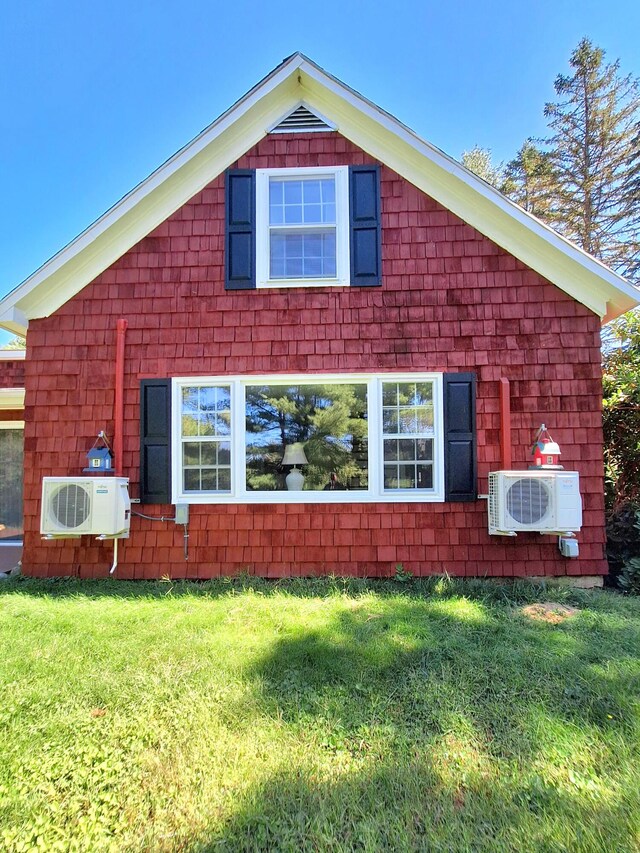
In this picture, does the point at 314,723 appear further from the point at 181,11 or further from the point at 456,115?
the point at 456,115

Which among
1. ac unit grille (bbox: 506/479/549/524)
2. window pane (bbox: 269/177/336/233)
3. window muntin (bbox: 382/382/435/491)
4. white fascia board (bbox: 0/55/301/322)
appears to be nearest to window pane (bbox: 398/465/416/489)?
window muntin (bbox: 382/382/435/491)

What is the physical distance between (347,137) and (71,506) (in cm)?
491

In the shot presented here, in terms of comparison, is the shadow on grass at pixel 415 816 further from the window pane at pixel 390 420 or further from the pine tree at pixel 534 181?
the pine tree at pixel 534 181

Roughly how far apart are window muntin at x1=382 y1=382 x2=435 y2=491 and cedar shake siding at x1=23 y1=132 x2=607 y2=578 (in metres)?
0.24

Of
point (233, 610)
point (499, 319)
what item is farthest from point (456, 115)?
point (233, 610)

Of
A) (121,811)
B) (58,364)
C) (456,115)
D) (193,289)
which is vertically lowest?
(121,811)

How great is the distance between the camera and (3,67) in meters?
8.91

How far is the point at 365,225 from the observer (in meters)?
4.70

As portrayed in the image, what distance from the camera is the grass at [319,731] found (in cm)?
157

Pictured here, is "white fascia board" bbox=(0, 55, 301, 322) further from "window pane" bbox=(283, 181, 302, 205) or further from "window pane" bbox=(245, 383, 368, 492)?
A: "window pane" bbox=(245, 383, 368, 492)

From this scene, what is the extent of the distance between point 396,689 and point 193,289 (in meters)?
4.23

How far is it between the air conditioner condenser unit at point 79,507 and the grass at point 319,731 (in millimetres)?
880

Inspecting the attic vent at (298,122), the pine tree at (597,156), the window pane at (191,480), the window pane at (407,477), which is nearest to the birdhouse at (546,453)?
the window pane at (407,477)

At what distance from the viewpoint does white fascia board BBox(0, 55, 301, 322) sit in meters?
4.56
